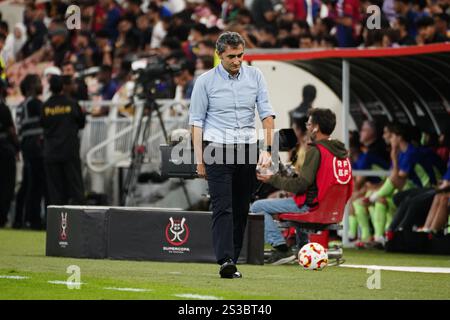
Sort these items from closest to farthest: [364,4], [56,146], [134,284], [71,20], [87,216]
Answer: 1. [134,284]
2. [87,216]
3. [56,146]
4. [364,4]
5. [71,20]

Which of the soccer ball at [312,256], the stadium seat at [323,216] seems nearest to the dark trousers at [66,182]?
the stadium seat at [323,216]

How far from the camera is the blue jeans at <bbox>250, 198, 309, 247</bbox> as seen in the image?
→ 1362cm

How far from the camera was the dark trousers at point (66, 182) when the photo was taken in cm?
2027

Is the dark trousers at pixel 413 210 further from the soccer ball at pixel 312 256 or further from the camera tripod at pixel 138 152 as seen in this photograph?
the camera tripod at pixel 138 152

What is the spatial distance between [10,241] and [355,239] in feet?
16.0

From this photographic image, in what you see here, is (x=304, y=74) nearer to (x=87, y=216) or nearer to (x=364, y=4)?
(x=364, y=4)

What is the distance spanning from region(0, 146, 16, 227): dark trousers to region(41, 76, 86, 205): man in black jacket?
1.42m

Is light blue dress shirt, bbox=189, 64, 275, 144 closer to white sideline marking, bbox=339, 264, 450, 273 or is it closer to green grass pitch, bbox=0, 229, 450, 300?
green grass pitch, bbox=0, 229, 450, 300

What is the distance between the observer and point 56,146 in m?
20.2

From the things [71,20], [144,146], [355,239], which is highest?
[71,20]

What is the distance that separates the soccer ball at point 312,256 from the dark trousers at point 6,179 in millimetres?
9845
